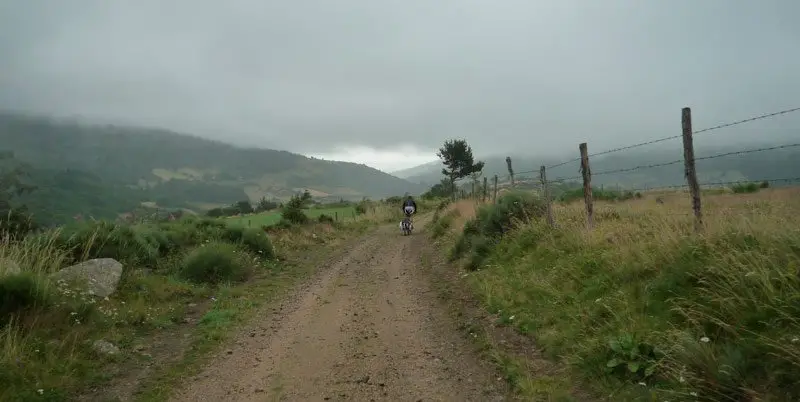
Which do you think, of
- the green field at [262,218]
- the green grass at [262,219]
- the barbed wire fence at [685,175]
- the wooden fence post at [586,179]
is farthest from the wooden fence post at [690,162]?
the green field at [262,218]

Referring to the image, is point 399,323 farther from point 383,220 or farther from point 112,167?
point 112,167

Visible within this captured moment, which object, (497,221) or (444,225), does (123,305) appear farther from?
(444,225)

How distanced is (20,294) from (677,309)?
331 inches

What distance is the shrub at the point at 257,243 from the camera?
14.6 metres

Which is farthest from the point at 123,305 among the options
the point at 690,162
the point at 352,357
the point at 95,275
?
the point at 690,162

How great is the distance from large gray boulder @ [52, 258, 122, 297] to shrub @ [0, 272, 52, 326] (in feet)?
3.45

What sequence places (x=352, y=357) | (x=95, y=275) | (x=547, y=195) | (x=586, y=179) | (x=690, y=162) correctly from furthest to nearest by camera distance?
(x=547, y=195)
(x=586, y=179)
(x=95, y=275)
(x=690, y=162)
(x=352, y=357)

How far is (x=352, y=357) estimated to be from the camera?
597cm

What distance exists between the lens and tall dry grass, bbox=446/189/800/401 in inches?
138

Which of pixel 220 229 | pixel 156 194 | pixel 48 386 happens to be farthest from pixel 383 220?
pixel 156 194

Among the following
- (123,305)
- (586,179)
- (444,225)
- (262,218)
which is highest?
(586,179)

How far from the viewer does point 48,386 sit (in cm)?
505

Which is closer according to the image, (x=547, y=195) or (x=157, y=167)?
(x=547, y=195)

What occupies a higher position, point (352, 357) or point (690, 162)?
point (690, 162)
